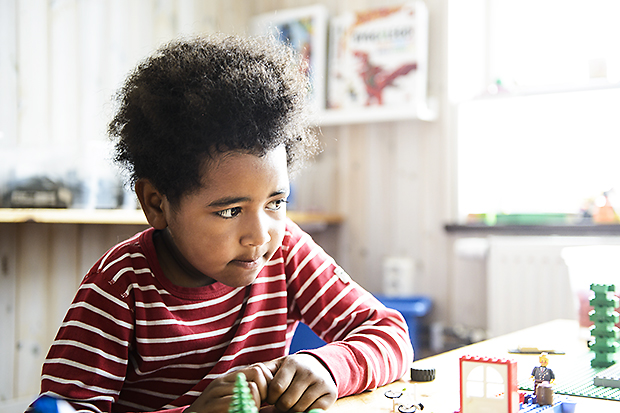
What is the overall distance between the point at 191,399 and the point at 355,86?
192 cm

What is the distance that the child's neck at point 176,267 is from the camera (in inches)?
31.9

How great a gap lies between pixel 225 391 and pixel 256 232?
19cm

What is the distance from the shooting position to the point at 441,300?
2398mm

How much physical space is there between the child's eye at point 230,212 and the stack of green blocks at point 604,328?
542 mm

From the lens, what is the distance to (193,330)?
807 millimetres

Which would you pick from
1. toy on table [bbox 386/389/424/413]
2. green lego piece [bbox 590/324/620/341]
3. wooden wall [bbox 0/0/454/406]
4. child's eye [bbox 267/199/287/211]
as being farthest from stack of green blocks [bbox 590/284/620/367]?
wooden wall [bbox 0/0/454/406]

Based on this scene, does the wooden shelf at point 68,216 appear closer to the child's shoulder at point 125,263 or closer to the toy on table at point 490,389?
the child's shoulder at point 125,263

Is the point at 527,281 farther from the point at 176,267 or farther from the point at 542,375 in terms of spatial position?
the point at 176,267

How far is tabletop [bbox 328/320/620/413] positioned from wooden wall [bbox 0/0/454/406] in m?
1.30

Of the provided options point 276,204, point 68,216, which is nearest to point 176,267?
point 276,204

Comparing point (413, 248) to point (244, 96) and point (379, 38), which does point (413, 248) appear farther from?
point (244, 96)

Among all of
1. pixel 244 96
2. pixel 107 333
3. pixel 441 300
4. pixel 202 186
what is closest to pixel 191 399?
pixel 107 333

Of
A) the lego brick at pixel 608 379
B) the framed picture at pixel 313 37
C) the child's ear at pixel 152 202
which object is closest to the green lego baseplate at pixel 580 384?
the lego brick at pixel 608 379

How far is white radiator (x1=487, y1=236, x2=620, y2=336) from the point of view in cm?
203
